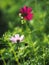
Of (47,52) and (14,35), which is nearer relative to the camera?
(47,52)

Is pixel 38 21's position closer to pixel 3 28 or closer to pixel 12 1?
pixel 3 28

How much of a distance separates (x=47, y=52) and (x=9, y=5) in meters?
3.65

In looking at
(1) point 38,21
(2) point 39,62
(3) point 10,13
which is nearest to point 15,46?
(2) point 39,62

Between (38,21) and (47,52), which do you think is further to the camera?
(38,21)

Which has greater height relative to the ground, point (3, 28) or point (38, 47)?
point (38, 47)

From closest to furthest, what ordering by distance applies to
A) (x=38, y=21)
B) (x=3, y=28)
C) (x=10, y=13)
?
(x=38, y=21) < (x=3, y=28) < (x=10, y=13)

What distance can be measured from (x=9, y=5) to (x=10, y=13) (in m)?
0.29

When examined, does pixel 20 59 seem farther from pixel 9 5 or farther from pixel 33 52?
pixel 9 5

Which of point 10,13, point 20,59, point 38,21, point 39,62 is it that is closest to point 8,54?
point 20,59

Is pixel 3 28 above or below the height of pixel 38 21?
below

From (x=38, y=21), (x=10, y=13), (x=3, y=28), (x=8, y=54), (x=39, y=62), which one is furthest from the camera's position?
(x=10, y=13)

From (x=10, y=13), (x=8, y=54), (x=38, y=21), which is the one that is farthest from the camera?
(x=10, y=13)

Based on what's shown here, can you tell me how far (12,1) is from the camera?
6324mm

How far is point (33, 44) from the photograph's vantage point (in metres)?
2.92
